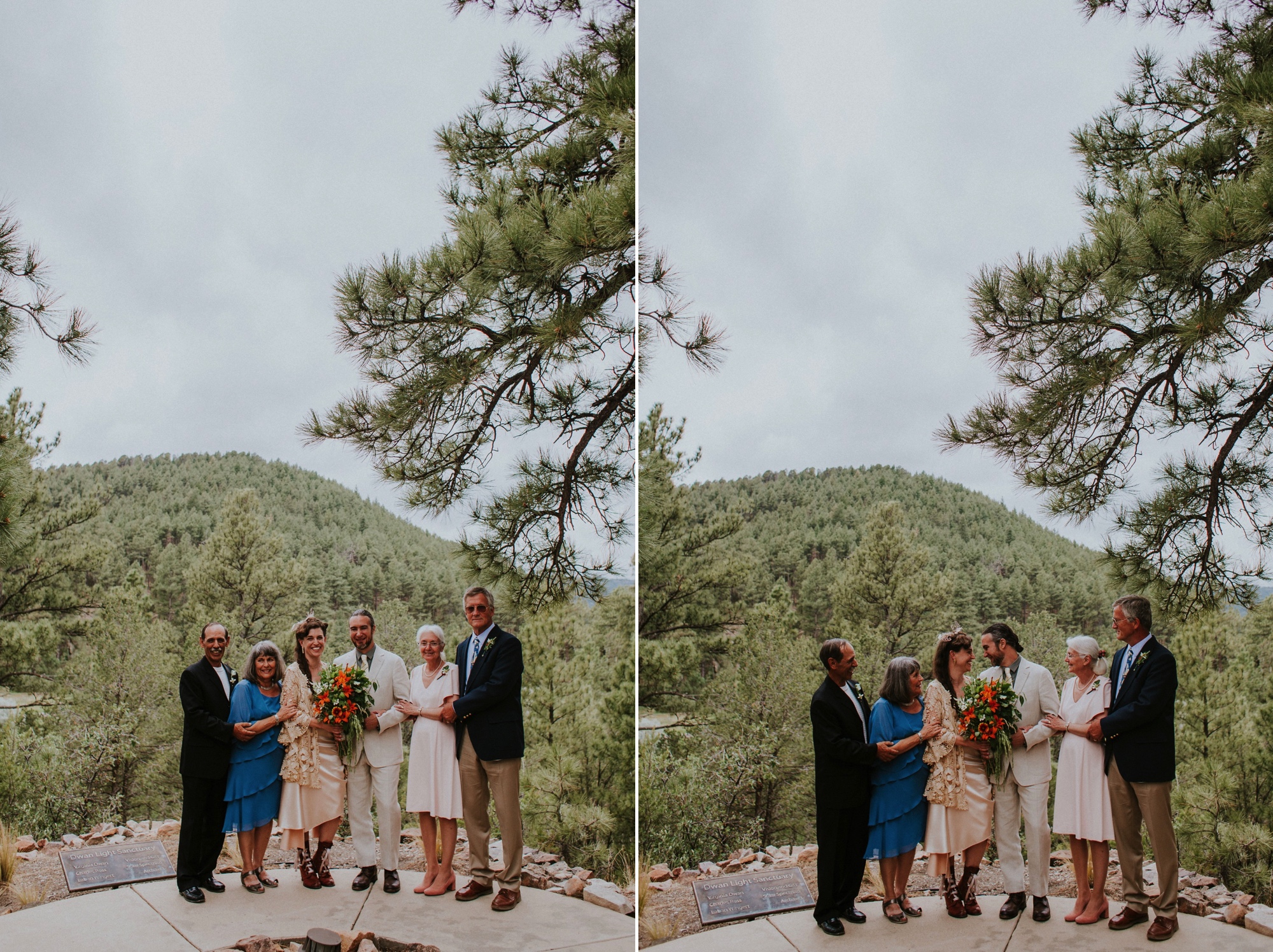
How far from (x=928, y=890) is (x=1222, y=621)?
173cm

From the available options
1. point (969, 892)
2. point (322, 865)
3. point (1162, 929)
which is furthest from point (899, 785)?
point (322, 865)

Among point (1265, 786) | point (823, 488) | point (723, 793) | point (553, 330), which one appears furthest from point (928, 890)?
point (553, 330)

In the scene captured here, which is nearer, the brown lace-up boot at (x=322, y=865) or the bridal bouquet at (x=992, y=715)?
the bridal bouquet at (x=992, y=715)

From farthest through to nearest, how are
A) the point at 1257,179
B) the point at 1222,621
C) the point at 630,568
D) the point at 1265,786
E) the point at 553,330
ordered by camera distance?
the point at 630,568 < the point at 553,330 < the point at 1265,786 < the point at 1222,621 < the point at 1257,179

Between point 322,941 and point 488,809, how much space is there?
2.69ft

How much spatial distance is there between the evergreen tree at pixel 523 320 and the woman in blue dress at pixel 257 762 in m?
1.04

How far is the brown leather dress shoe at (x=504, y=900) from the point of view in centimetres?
407

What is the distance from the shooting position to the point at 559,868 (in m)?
4.51

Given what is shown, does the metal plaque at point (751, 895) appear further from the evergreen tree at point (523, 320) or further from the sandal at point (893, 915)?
the evergreen tree at point (523, 320)

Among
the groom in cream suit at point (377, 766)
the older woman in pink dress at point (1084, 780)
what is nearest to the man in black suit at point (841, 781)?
the older woman in pink dress at point (1084, 780)

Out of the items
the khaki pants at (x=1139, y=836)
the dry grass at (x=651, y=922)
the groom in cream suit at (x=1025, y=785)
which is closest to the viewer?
the khaki pants at (x=1139, y=836)

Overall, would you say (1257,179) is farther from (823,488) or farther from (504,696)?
(504,696)

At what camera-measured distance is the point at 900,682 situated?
385cm

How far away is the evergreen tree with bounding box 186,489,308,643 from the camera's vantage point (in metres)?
4.45
